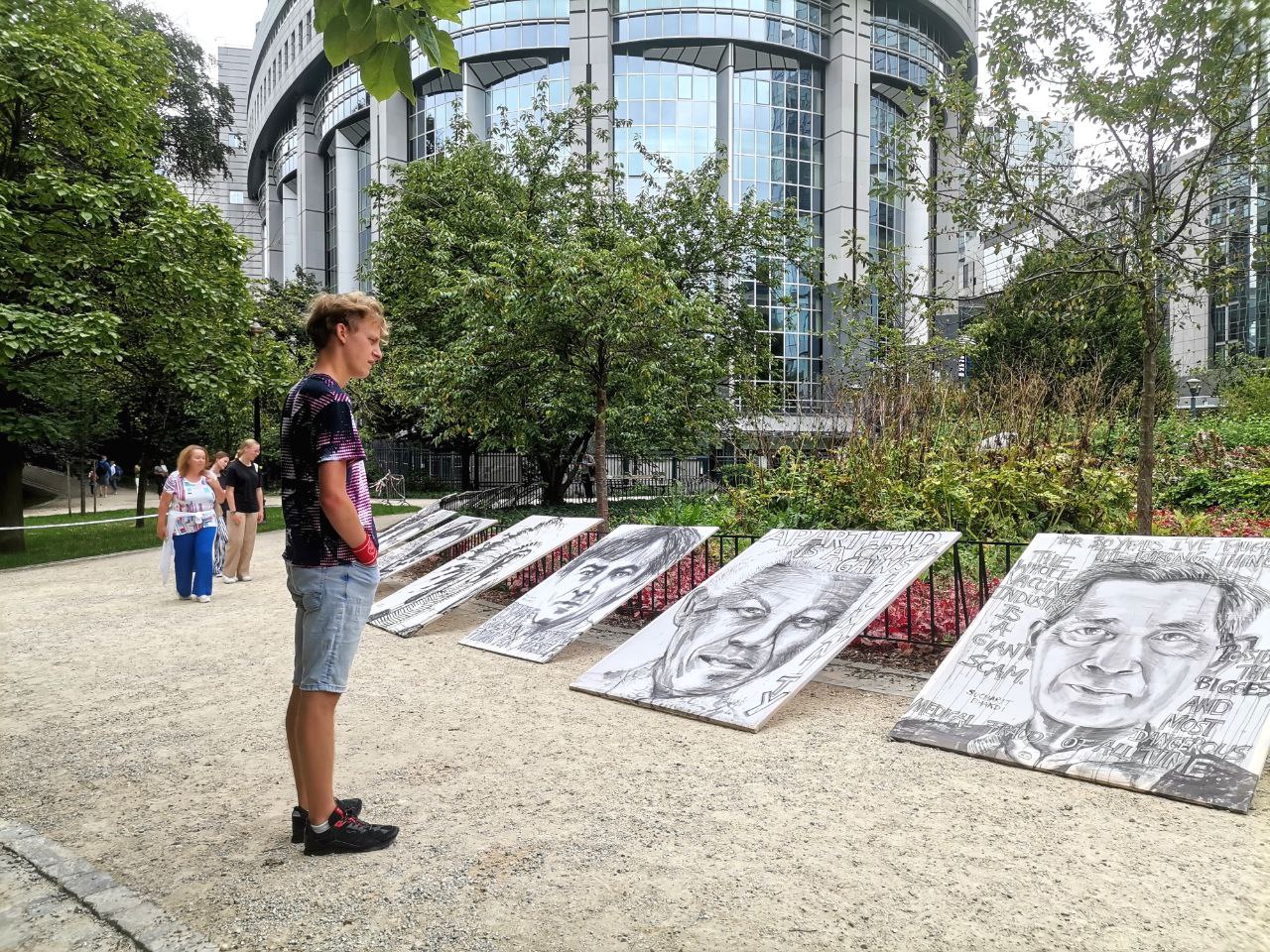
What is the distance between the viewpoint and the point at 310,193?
174ft

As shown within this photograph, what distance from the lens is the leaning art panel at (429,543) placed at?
380 inches

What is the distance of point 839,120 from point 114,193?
35052 mm

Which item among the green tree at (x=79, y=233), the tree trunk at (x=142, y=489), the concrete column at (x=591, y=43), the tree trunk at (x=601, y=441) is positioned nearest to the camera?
the tree trunk at (x=601, y=441)

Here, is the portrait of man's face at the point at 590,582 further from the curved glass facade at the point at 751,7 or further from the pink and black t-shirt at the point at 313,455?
the curved glass facade at the point at 751,7

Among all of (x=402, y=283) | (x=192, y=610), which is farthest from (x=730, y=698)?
(x=402, y=283)

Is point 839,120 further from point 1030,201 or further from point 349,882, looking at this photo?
point 349,882

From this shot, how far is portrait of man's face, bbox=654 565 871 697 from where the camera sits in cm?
490

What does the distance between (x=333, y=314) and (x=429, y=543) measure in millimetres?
7503

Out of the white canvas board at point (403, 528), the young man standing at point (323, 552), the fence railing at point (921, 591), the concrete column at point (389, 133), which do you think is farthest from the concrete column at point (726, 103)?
the young man standing at point (323, 552)

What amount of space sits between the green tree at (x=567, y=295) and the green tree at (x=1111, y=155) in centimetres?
417

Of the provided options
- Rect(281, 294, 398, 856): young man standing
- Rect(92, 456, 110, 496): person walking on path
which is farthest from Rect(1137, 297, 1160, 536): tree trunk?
Rect(92, 456, 110, 496): person walking on path

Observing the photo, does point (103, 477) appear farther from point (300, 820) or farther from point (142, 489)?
point (300, 820)

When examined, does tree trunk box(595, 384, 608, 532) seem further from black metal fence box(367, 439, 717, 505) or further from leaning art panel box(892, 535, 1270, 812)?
black metal fence box(367, 439, 717, 505)

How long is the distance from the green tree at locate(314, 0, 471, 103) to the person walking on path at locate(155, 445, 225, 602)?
750cm
